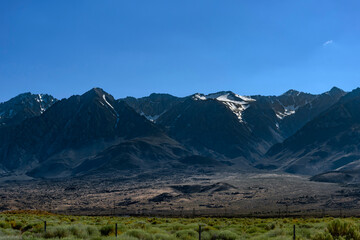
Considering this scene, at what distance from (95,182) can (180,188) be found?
193 ft

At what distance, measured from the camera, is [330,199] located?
10375 cm

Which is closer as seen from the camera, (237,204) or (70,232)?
(70,232)

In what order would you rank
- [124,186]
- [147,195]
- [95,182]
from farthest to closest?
1. [95,182]
2. [124,186]
3. [147,195]

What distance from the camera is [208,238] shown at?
25141 mm

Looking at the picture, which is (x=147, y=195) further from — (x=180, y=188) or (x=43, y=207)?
(x=43, y=207)

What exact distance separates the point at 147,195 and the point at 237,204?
1540 inches

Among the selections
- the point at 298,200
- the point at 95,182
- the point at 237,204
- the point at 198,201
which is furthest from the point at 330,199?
the point at 95,182

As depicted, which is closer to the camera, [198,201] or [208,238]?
[208,238]

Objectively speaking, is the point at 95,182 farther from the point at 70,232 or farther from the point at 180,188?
the point at 70,232

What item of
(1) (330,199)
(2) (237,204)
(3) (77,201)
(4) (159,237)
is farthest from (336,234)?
(3) (77,201)

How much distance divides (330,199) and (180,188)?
52.8 metres

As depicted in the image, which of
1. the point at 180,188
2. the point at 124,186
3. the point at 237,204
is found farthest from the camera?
the point at 124,186

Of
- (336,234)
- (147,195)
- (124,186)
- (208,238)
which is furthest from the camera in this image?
(124,186)

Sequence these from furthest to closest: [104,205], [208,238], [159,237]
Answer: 1. [104,205]
2. [208,238]
3. [159,237]
